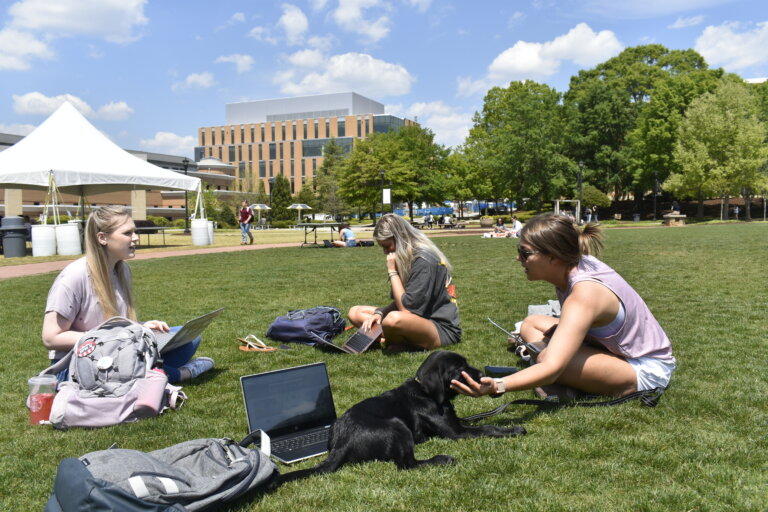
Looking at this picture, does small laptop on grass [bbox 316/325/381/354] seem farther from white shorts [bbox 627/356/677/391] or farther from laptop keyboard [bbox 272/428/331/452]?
white shorts [bbox 627/356/677/391]

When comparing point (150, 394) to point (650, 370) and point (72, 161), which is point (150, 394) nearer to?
point (650, 370)

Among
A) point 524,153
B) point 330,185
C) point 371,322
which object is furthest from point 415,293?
point 330,185

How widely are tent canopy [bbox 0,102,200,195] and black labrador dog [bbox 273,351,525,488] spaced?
19.5 meters

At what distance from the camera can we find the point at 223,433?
381cm

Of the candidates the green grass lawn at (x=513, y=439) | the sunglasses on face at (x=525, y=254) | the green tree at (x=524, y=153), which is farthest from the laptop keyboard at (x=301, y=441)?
the green tree at (x=524, y=153)

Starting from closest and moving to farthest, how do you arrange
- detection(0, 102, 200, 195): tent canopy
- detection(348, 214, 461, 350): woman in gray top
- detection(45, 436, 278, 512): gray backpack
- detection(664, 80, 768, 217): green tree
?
1. detection(45, 436, 278, 512): gray backpack
2. detection(348, 214, 461, 350): woman in gray top
3. detection(0, 102, 200, 195): tent canopy
4. detection(664, 80, 768, 217): green tree

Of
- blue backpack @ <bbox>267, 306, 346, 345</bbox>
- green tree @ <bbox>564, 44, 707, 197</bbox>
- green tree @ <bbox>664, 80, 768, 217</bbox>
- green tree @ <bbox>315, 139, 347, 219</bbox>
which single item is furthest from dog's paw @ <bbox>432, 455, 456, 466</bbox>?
green tree @ <bbox>315, 139, 347, 219</bbox>

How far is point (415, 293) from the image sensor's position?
554 cm

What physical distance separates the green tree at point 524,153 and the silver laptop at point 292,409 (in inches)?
2056

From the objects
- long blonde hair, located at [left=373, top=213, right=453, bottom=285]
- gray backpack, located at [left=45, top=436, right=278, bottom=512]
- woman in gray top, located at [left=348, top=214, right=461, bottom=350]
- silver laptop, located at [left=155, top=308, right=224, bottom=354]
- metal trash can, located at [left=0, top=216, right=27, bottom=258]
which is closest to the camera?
gray backpack, located at [left=45, top=436, right=278, bottom=512]

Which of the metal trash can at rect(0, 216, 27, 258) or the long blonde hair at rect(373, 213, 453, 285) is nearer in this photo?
the long blonde hair at rect(373, 213, 453, 285)

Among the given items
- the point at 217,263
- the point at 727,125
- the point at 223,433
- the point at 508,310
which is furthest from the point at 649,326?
the point at 727,125

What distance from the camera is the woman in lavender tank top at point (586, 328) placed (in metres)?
3.42

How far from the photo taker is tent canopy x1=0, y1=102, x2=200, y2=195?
1955cm
